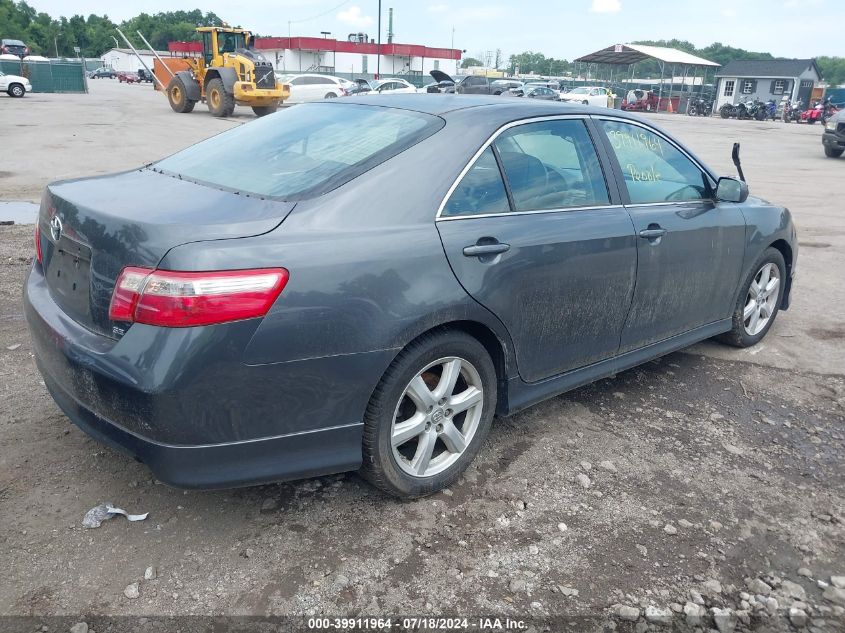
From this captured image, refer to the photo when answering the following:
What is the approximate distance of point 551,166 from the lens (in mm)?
3385

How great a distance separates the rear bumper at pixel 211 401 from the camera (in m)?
2.27

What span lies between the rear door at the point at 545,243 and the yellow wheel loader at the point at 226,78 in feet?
65.9

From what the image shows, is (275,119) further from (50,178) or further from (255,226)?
(50,178)

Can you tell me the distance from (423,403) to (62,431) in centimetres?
180

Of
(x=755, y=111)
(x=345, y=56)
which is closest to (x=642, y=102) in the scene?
(x=755, y=111)

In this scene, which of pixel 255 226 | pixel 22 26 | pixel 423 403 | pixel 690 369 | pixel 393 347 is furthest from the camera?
pixel 22 26

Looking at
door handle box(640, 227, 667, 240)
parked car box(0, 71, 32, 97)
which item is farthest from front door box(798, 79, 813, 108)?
door handle box(640, 227, 667, 240)

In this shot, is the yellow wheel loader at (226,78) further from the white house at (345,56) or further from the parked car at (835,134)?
the white house at (345,56)

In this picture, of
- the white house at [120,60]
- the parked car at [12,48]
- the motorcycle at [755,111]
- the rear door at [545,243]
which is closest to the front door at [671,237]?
the rear door at [545,243]

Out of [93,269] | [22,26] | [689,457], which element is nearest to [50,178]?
[93,269]

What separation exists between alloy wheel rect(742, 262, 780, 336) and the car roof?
1.92m

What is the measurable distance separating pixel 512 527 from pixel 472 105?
1849mm

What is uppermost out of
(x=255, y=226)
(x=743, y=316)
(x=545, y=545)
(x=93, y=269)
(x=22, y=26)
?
(x=22, y=26)

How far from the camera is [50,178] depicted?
10516mm
